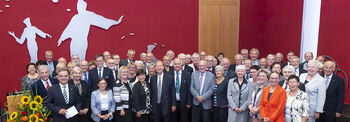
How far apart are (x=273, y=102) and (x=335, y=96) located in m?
1.42

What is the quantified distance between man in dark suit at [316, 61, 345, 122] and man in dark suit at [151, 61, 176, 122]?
2455mm

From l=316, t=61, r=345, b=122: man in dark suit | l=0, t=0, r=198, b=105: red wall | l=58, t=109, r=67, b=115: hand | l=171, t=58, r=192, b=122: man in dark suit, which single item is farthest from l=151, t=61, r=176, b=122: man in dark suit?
l=0, t=0, r=198, b=105: red wall

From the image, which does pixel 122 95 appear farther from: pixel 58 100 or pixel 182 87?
pixel 182 87

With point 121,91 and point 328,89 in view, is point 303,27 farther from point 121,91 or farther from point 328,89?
point 121,91

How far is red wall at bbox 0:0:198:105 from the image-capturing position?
Answer: 229 inches

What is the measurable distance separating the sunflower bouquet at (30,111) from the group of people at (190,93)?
11cm

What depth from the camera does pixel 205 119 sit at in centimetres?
449

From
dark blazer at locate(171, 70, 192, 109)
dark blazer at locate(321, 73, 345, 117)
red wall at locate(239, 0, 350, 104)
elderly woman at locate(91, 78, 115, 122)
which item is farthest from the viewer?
red wall at locate(239, 0, 350, 104)

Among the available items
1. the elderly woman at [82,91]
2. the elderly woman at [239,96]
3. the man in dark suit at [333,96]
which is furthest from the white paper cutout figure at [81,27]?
the man in dark suit at [333,96]

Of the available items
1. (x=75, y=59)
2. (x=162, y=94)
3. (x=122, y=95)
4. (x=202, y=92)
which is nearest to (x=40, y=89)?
(x=122, y=95)

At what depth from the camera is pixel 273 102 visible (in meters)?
3.45

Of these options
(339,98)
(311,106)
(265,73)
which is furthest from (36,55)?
(339,98)

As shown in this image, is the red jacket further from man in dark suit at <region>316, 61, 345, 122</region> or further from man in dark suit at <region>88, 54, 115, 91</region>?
man in dark suit at <region>88, 54, 115, 91</region>

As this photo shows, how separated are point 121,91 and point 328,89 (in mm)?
3258
